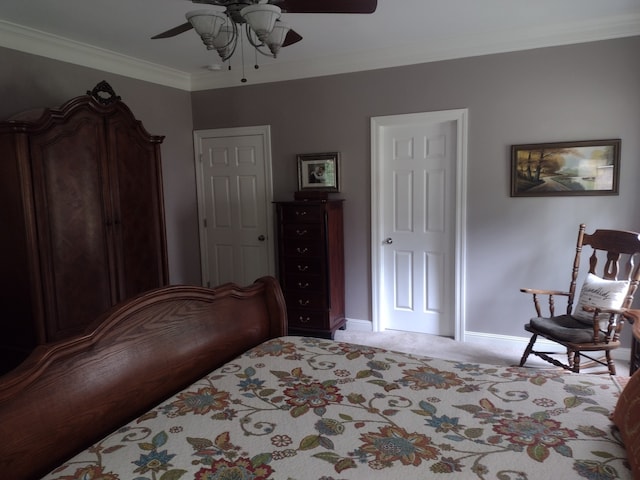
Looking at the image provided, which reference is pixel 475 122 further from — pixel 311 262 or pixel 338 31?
pixel 311 262

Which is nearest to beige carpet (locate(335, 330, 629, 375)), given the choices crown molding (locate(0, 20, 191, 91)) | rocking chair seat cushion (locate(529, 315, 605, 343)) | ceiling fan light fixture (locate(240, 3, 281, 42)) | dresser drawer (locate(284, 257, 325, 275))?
rocking chair seat cushion (locate(529, 315, 605, 343))

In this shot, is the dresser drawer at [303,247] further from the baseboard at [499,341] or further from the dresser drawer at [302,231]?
the baseboard at [499,341]

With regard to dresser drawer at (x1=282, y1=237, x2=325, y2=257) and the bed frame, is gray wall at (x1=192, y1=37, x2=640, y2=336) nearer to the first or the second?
dresser drawer at (x1=282, y1=237, x2=325, y2=257)

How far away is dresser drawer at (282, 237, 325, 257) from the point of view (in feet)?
12.7

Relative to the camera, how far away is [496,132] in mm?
3590

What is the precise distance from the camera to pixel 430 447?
119cm

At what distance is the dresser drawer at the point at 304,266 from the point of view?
390 cm

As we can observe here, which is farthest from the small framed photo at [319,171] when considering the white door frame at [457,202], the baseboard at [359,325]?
the baseboard at [359,325]

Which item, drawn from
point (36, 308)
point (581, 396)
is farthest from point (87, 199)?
point (581, 396)

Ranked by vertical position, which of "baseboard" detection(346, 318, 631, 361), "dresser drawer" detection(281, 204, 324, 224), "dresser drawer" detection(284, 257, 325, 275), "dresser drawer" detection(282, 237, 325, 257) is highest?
"dresser drawer" detection(281, 204, 324, 224)

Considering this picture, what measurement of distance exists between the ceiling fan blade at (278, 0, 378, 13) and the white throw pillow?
7.39 feet

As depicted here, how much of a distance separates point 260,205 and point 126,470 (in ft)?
11.5

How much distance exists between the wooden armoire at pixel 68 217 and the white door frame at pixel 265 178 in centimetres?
117

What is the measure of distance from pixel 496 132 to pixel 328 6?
2159 mm
